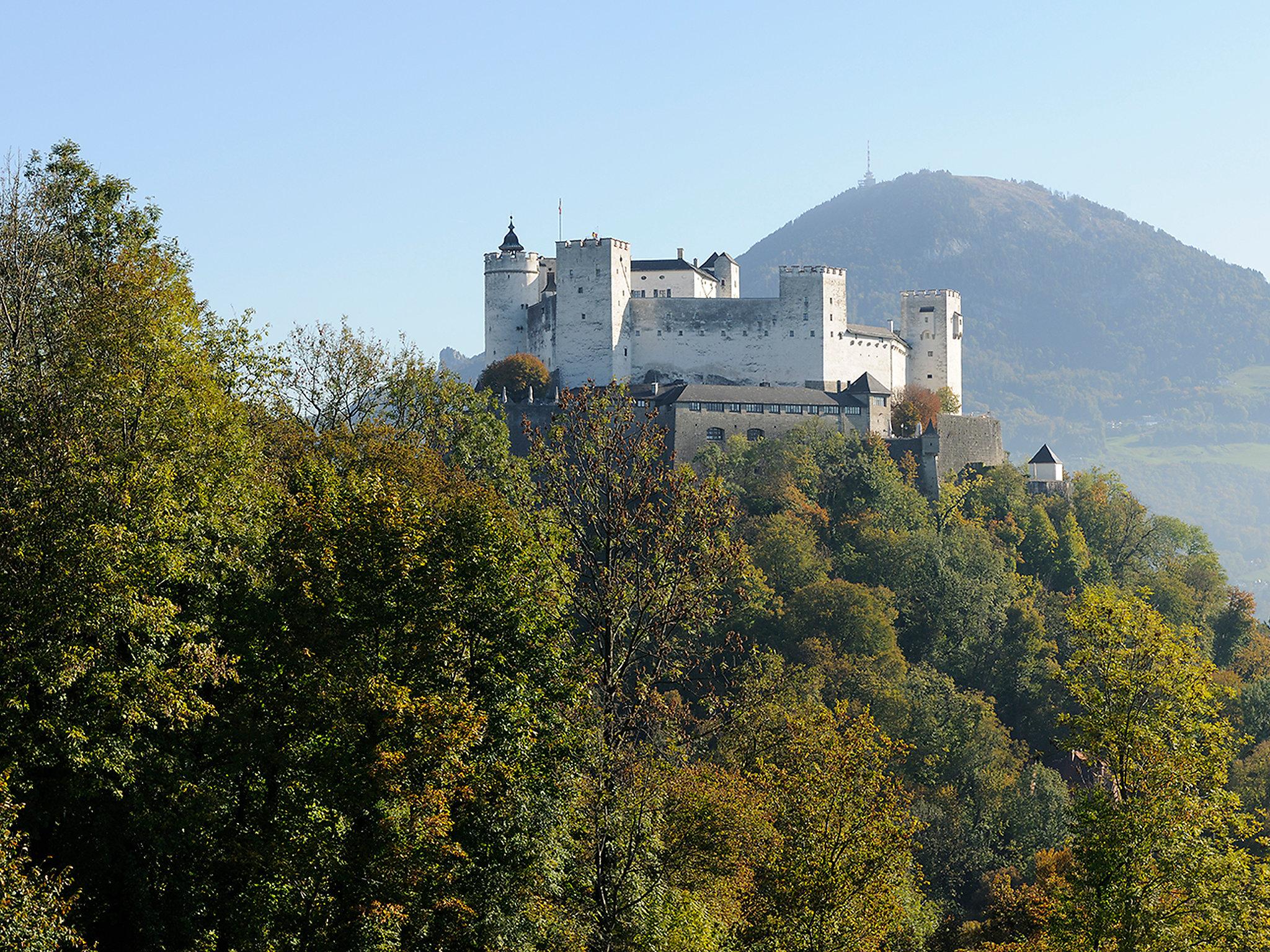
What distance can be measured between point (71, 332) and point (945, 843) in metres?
40.5

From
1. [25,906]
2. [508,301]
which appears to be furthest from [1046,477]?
[25,906]

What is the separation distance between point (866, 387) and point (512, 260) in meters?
22.1

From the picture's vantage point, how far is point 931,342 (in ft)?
309

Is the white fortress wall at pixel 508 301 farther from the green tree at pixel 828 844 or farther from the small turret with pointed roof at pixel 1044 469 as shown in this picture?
the green tree at pixel 828 844

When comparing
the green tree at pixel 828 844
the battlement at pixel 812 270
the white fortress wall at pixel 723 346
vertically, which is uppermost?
the battlement at pixel 812 270

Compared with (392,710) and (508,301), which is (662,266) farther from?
(392,710)

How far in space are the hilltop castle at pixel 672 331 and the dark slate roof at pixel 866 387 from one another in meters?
0.25

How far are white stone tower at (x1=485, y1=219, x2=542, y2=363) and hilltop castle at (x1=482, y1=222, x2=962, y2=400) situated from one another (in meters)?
0.08

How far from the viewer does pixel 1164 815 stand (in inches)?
918

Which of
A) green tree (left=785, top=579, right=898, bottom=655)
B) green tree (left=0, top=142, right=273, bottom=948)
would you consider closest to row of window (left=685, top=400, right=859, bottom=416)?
green tree (left=785, top=579, right=898, bottom=655)

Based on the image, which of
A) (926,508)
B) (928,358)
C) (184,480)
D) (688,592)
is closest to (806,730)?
(688,592)

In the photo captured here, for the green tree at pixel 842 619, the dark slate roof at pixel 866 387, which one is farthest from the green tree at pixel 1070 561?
the green tree at pixel 842 619

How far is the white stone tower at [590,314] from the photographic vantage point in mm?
83562

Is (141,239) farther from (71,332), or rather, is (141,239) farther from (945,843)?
(945,843)
